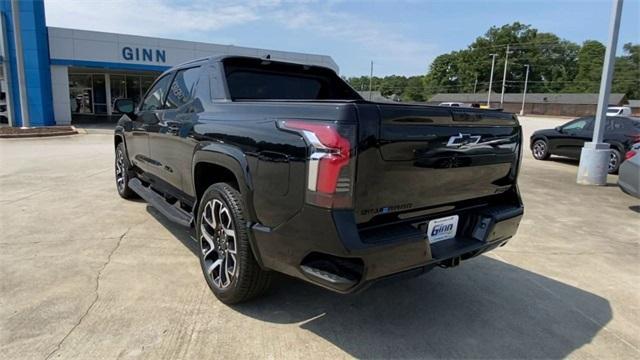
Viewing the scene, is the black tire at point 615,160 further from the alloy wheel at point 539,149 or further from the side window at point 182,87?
the side window at point 182,87

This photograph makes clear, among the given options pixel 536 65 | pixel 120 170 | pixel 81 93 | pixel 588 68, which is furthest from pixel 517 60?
pixel 120 170

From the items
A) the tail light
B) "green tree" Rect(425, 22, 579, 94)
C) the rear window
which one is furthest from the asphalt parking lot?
"green tree" Rect(425, 22, 579, 94)

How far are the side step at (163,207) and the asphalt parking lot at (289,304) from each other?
43cm

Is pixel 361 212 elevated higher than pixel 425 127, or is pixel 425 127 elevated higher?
pixel 425 127

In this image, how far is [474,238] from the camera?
10.0 ft

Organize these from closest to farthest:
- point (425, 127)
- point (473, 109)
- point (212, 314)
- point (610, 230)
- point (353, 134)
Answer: point (353, 134), point (425, 127), point (473, 109), point (212, 314), point (610, 230)

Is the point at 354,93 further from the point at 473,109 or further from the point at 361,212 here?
the point at 361,212

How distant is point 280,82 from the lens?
4234 mm

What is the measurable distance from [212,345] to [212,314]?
1.32 feet

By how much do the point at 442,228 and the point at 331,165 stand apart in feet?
3.42

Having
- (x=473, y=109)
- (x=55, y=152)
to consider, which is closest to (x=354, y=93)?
(x=473, y=109)

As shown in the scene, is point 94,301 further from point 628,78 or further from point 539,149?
point 628,78

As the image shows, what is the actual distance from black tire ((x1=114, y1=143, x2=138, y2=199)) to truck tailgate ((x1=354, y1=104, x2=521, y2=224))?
4.58m

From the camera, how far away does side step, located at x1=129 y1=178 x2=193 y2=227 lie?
3850mm
